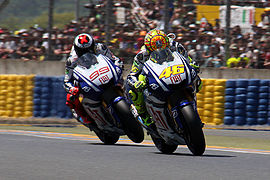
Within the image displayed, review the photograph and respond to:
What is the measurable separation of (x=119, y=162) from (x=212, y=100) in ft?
18.9

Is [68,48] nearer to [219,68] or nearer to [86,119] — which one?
[219,68]

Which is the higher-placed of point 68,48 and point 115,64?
point 115,64

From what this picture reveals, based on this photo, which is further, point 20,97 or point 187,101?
point 20,97

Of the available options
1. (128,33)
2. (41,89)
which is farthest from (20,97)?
(128,33)

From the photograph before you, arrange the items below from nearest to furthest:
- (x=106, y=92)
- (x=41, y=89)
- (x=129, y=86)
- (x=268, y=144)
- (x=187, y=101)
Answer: (x=187, y=101) < (x=129, y=86) < (x=106, y=92) < (x=268, y=144) < (x=41, y=89)

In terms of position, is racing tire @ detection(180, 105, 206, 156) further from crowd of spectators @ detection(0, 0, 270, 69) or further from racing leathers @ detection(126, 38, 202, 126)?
crowd of spectators @ detection(0, 0, 270, 69)

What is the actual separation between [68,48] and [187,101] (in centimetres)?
799

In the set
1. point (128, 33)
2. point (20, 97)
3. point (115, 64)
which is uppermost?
point (115, 64)

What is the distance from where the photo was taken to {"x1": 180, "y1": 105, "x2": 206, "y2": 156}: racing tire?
20.6 feet

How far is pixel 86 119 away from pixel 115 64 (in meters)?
0.89

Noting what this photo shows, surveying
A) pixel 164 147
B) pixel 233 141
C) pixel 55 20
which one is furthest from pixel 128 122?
pixel 55 20

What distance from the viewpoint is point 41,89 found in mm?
12805

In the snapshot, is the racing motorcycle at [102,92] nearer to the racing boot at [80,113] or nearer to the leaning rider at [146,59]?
the racing boot at [80,113]

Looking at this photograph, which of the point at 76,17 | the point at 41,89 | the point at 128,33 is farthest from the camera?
the point at 76,17
